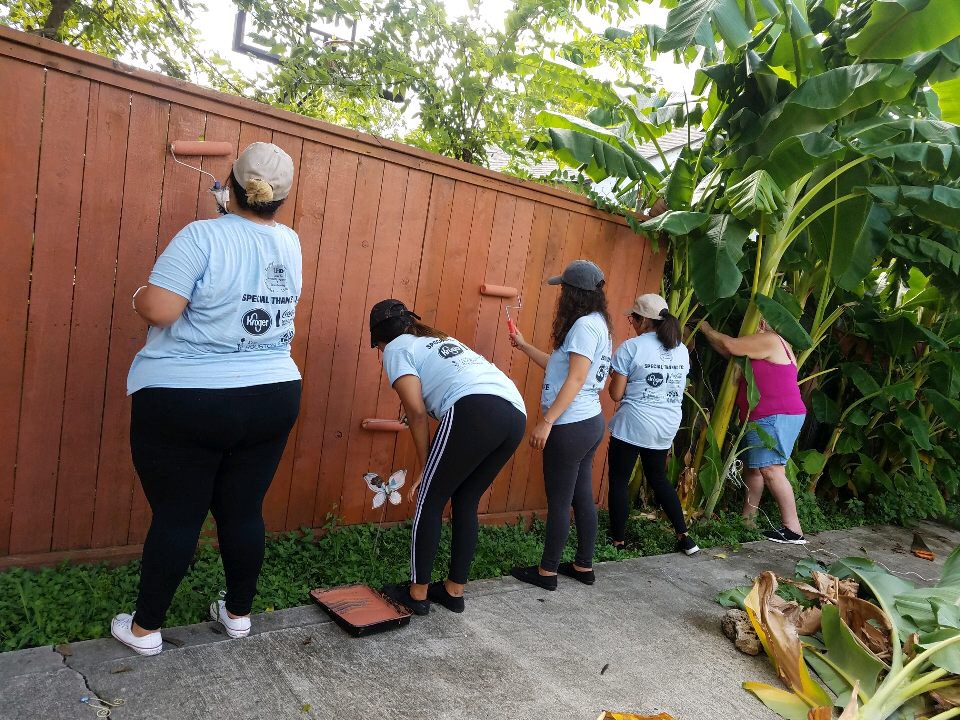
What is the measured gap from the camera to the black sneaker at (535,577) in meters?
3.95

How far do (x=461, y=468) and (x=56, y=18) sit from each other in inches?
162

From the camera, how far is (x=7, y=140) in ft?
9.66

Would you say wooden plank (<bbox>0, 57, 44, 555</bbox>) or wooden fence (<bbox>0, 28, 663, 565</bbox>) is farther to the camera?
Answer: wooden fence (<bbox>0, 28, 663, 565</bbox>)

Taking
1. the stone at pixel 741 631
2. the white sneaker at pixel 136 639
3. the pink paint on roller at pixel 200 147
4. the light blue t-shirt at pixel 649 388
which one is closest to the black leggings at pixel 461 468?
the white sneaker at pixel 136 639

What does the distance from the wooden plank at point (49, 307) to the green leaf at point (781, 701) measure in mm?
3156

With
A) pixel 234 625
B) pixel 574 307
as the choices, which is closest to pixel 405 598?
pixel 234 625

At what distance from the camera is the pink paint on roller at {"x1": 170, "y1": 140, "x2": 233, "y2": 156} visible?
3.30m

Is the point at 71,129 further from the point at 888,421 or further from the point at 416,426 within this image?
the point at 888,421

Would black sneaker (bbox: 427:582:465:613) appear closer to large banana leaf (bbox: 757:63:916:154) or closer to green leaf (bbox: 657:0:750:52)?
green leaf (bbox: 657:0:750:52)

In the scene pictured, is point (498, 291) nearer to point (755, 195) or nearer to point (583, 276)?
point (583, 276)

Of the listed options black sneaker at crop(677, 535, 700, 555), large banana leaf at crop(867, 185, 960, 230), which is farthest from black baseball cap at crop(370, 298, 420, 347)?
large banana leaf at crop(867, 185, 960, 230)

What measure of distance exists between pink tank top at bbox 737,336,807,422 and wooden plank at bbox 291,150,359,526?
3.24m

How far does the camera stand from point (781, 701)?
10.0ft

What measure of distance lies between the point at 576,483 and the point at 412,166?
78.6 inches
